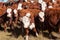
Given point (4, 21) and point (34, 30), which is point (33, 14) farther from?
point (4, 21)

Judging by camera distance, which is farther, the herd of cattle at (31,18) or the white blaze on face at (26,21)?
the herd of cattle at (31,18)

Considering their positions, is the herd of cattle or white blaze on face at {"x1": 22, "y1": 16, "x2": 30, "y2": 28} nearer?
white blaze on face at {"x1": 22, "y1": 16, "x2": 30, "y2": 28}

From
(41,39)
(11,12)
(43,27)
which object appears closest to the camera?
(41,39)

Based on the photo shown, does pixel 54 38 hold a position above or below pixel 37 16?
below

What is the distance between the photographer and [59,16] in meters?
11.5

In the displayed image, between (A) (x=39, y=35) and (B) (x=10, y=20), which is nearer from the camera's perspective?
(A) (x=39, y=35)

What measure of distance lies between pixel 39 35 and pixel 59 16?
124 cm

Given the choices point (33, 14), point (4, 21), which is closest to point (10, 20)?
point (4, 21)

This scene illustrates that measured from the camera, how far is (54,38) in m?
11.1

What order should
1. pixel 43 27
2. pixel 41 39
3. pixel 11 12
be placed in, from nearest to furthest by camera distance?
pixel 41 39 < pixel 43 27 < pixel 11 12

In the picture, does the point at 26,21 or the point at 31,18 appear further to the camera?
the point at 31,18

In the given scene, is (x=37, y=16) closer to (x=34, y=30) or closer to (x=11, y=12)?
(x=34, y=30)

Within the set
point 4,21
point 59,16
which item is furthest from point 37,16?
point 4,21

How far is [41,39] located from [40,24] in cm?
110
